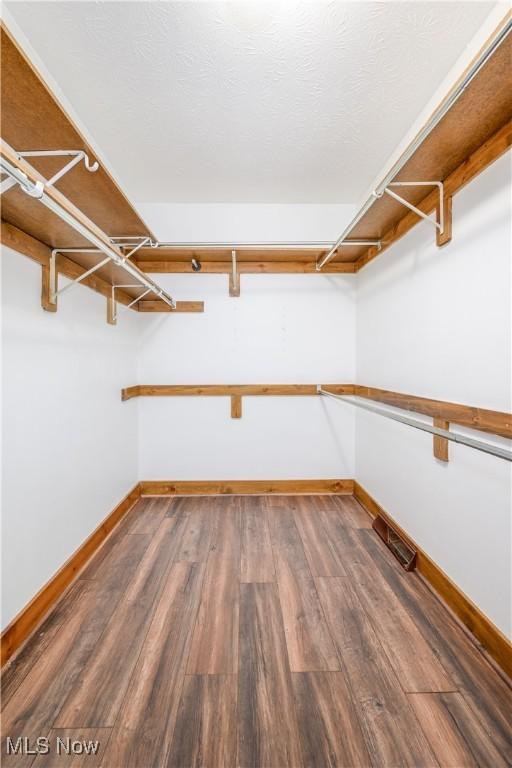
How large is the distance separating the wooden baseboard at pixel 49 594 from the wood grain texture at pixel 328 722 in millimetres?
1188

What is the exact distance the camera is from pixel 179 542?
2.24 metres

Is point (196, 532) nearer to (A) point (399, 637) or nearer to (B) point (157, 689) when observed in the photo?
(B) point (157, 689)

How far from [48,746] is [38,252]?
194 centimetres

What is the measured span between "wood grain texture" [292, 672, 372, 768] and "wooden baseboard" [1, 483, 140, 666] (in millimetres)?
1188

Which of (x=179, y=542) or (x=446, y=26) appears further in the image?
(x=179, y=542)

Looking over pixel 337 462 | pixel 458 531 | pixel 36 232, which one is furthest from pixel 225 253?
pixel 458 531

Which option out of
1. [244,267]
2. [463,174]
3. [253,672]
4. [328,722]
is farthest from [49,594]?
[463,174]

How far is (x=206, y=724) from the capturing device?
1113 mm

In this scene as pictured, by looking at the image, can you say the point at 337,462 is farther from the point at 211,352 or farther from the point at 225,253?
the point at 225,253

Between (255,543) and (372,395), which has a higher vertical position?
(372,395)

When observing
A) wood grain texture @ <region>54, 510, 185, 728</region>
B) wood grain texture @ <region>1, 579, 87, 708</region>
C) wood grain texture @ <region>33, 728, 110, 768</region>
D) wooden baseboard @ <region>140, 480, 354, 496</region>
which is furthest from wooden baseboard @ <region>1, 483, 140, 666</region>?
wooden baseboard @ <region>140, 480, 354, 496</region>

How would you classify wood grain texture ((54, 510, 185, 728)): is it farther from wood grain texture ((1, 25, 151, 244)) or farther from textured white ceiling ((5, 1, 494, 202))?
Answer: textured white ceiling ((5, 1, 494, 202))

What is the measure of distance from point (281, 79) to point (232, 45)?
11.2 inches

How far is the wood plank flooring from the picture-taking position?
105 cm
